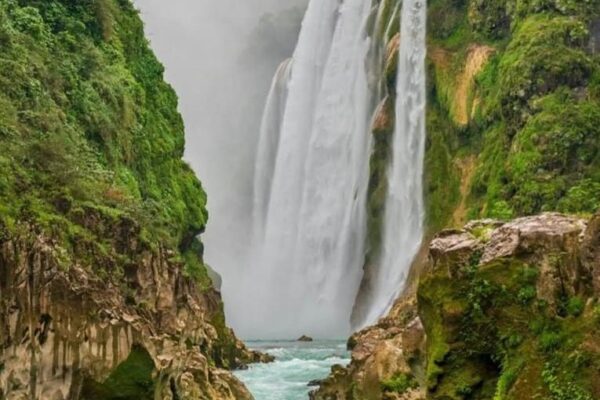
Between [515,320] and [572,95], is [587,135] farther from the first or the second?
[515,320]

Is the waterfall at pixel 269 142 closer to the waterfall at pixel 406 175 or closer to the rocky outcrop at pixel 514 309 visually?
the waterfall at pixel 406 175

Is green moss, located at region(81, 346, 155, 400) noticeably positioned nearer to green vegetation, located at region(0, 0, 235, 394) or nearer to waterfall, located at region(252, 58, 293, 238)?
green vegetation, located at region(0, 0, 235, 394)

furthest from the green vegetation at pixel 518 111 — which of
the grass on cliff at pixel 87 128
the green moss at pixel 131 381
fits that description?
the green moss at pixel 131 381

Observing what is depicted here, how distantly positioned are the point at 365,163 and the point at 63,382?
40908mm

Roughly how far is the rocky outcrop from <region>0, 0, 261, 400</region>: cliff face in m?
5.47

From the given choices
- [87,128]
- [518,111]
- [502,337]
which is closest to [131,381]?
[502,337]

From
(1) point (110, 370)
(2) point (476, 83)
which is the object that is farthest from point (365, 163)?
(1) point (110, 370)

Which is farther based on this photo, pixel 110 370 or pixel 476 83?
pixel 476 83

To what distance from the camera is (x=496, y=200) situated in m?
36.6

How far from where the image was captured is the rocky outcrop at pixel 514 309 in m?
11.1

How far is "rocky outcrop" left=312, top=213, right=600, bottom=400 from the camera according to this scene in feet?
36.3

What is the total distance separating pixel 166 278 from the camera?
25.6 meters

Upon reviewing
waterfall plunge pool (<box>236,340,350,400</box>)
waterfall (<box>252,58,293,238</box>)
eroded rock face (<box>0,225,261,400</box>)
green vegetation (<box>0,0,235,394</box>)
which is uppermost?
waterfall (<box>252,58,293,238</box>)

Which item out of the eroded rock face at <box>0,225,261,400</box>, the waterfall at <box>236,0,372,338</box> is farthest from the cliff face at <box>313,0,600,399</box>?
the eroded rock face at <box>0,225,261,400</box>
